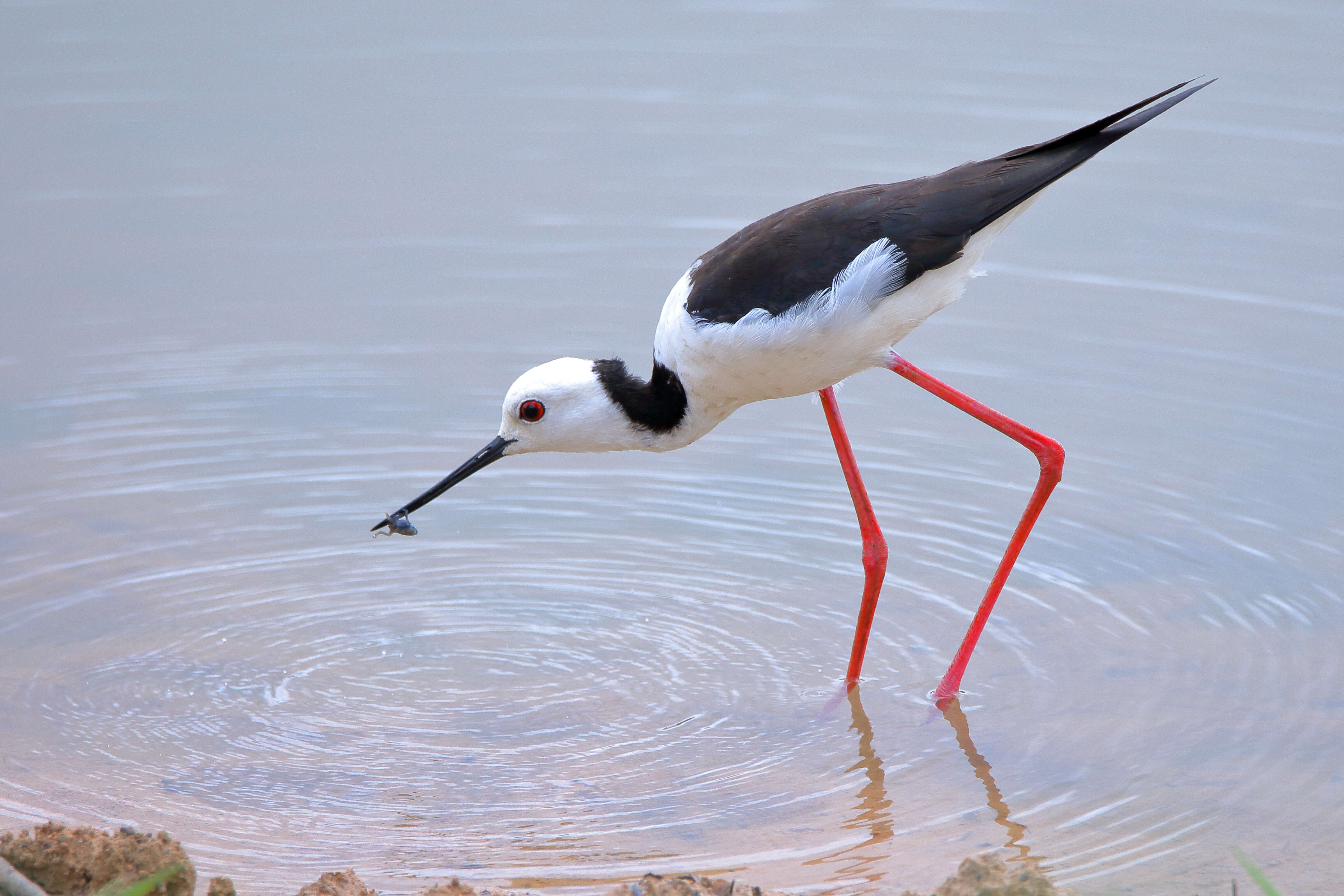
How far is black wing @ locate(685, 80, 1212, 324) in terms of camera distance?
17.0 feet

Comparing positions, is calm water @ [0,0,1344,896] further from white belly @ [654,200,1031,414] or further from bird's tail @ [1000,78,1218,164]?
bird's tail @ [1000,78,1218,164]

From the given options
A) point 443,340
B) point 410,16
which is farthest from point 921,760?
point 410,16

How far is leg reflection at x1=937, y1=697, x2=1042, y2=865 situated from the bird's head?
57.0 inches

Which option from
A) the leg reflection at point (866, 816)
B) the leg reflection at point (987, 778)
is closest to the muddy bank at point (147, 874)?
the leg reflection at point (866, 816)

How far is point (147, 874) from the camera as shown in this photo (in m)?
3.83

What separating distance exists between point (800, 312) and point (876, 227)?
0.42 metres

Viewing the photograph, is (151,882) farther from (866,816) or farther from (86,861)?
(866,816)

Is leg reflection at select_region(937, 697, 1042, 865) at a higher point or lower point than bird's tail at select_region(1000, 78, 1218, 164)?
lower

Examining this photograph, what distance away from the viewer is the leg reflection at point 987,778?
183 inches

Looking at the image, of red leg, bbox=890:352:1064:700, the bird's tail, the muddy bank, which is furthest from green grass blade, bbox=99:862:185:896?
the bird's tail

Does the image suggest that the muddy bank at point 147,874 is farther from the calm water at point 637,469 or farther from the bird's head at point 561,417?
the bird's head at point 561,417

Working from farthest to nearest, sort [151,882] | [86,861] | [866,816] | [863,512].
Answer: [863,512], [866,816], [86,861], [151,882]

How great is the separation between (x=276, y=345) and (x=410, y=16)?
16.7 ft

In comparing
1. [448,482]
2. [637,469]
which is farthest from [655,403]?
[637,469]
